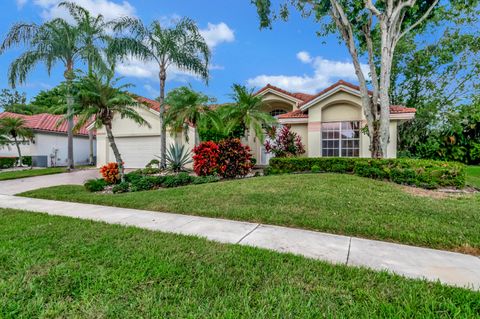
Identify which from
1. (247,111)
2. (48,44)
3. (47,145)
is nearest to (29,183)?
(48,44)

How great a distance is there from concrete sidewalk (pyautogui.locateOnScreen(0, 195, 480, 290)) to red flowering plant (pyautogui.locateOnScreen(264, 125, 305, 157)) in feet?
29.5

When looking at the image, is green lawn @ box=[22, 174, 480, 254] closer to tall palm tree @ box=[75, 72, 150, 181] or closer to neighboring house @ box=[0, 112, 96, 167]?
tall palm tree @ box=[75, 72, 150, 181]

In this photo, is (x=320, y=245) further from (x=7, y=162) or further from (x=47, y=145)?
(x=7, y=162)

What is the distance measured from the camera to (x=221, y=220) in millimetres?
5348

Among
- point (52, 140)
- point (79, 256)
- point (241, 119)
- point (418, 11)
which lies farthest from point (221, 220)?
point (52, 140)

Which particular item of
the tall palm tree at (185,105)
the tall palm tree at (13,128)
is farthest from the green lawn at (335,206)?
the tall palm tree at (13,128)

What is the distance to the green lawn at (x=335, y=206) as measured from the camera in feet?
14.4

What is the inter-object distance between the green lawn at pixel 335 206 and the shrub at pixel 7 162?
51.8 feet

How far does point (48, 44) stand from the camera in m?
15.1

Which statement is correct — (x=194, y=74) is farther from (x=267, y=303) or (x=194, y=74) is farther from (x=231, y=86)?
(x=267, y=303)

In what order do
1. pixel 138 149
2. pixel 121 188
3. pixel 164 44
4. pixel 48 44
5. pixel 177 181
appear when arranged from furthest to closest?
1. pixel 138 149
2. pixel 48 44
3. pixel 164 44
4. pixel 177 181
5. pixel 121 188

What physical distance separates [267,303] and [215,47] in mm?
14942

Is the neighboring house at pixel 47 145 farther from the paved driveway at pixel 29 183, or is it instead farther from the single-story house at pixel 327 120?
the single-story house at pixel 327 120

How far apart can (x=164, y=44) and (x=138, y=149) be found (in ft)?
25.8
